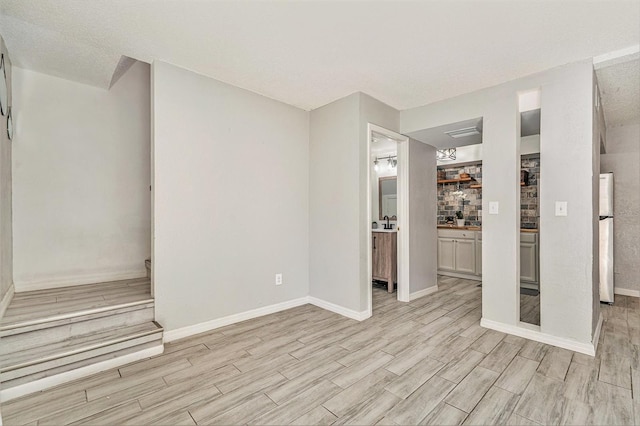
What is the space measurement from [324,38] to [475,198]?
4608 millimetres

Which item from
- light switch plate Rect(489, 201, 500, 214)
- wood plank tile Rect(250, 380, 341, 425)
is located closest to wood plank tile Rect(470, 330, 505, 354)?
light switch plate Rect(489, 201, 500, 214)

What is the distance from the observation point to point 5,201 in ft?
8.42

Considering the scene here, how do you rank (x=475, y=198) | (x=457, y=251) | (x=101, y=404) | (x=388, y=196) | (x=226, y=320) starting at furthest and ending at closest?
(x=388, y=196) → (x=475, y=198) → (x=457, y=251) → (x=226, y=320) → (x=101, y=404)

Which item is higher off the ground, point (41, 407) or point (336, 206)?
point (336, 206)

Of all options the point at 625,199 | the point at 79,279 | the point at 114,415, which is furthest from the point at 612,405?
the point at 79,279

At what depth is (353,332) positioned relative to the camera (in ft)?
9.53

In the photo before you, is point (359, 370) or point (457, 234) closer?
point (359, 370)

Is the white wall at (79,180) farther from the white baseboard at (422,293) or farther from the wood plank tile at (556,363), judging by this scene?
the wood plank tile at (556,363)

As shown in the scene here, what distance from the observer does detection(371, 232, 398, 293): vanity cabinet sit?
4.36 meters

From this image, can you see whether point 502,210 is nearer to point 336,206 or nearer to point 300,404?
point 336,206

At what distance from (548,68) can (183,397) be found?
12.5ft

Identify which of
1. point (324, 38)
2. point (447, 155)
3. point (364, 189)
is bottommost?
point (364, 189)

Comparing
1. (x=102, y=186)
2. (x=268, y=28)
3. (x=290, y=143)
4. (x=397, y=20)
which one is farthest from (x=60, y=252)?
(x=397, y=20)

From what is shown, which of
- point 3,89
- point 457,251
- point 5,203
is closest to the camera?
point 3,89
